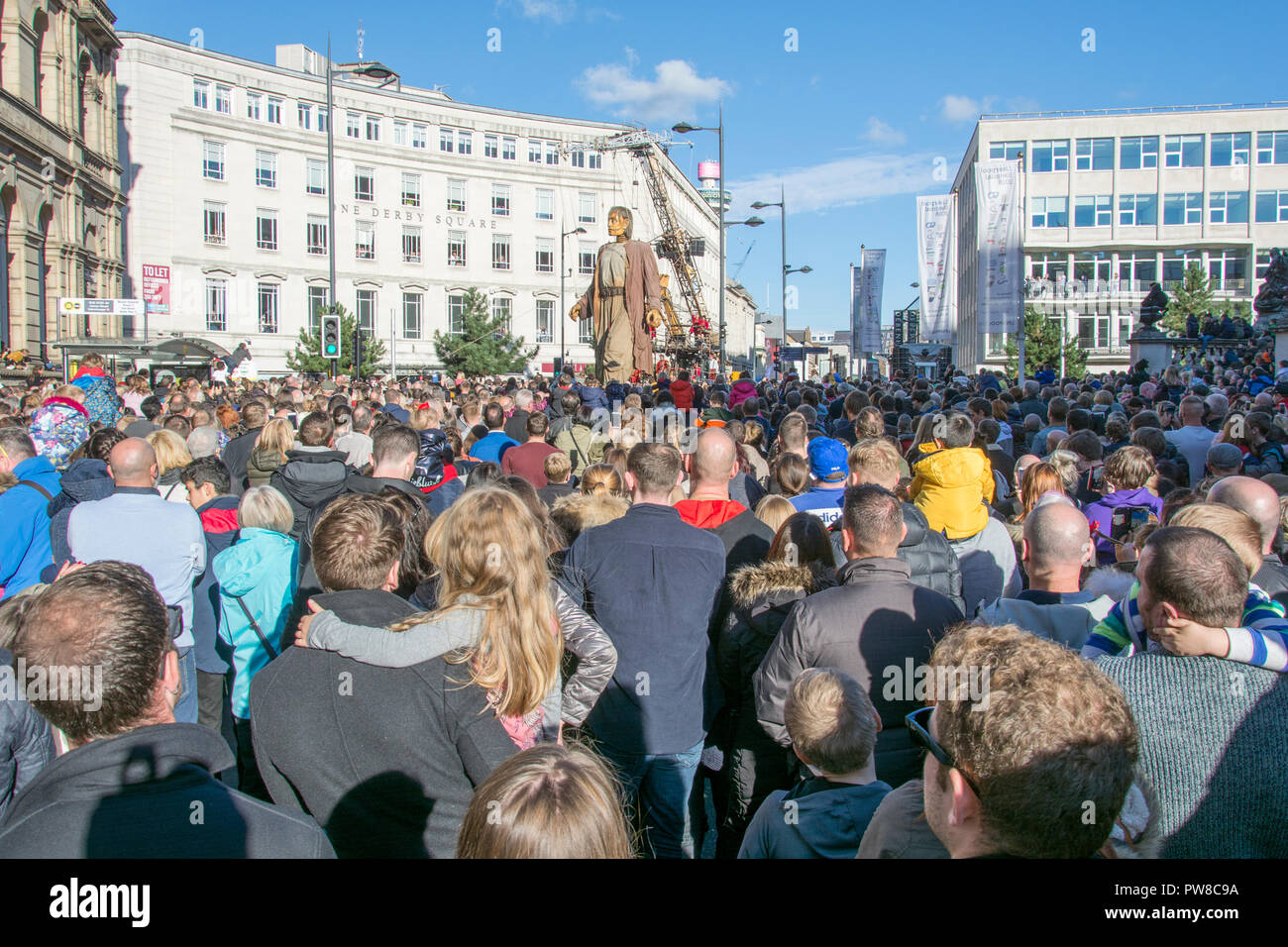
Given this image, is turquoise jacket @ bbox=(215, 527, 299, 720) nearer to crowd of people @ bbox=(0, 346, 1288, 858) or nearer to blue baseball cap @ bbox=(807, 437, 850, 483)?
crowd of people @ bbox=(0, 346, 1288, 858)

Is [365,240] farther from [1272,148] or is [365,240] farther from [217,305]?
[1272,148]

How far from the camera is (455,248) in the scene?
6081 centimetres

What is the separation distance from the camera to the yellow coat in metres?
5.78

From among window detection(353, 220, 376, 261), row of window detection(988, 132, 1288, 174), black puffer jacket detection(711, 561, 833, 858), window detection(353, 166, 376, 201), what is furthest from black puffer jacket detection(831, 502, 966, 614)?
row of window detection(988, 132, 1288, 174)

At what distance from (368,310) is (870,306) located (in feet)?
109

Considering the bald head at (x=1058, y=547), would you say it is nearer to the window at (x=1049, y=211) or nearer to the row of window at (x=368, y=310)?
the row of window at (x=368, y=310)

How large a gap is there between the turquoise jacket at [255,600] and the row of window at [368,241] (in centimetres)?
5341

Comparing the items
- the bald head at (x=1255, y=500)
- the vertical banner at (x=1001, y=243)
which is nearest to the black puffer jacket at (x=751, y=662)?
the bald head at (x=1255, y=500)

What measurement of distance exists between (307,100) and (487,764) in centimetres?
6135

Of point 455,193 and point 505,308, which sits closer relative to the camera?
point 505,308


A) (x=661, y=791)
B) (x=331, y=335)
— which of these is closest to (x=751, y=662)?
(x=661, y=791)

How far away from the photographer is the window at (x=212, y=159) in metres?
52.1

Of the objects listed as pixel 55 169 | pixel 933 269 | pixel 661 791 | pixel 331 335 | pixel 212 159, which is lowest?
pixel 661 791
